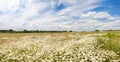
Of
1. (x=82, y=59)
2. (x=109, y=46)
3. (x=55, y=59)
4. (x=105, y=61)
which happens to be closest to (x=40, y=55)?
(x=55, y=59)

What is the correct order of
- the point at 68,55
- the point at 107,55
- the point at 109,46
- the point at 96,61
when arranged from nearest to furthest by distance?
the point at 96,61 → the point at 68,55 → the point at 107,55 → the point at 109,46

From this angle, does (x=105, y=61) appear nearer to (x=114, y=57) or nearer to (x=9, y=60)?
(x=114, y=57)

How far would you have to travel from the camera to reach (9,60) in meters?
8.53

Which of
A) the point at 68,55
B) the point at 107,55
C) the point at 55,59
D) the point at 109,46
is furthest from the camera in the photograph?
the point at 109,46

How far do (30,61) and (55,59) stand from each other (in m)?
0.88

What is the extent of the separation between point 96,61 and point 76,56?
3.53ft

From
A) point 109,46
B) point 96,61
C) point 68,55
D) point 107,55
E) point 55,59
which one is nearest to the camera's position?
point 96,61

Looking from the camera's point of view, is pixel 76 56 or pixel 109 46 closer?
pixel 76 56

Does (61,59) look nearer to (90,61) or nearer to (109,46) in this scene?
(90,61)

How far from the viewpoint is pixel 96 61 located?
24.8ft

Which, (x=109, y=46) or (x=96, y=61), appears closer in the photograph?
(x=96, y=61)

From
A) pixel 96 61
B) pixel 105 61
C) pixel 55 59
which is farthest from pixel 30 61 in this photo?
pixel 105 61

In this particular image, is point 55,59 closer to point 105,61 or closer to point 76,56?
point 76,56

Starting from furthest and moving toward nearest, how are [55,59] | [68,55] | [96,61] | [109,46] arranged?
[109,46] < [68,55] < [55,59] < [96,61]
